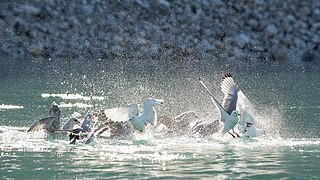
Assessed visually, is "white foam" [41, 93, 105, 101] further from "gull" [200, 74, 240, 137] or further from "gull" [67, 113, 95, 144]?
"gull" [67, 113, 95, 144]

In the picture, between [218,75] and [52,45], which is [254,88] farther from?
[52,45]

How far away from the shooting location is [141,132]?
23.7 metres

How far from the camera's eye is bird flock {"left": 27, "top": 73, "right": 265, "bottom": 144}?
23438 millimetres

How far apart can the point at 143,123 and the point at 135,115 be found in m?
0.25

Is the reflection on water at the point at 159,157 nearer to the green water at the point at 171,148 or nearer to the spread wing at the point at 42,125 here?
the green water at the point at 171,148

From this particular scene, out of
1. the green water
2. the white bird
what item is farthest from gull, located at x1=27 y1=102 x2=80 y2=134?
the white bird

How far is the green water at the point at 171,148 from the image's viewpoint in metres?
19.5

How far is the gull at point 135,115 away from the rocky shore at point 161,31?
2687 cm

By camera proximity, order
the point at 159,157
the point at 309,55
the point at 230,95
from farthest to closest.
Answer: the point at 309,55 < the point at 230,95 < the point at 159,157

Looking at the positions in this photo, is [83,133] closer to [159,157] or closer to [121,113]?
[121,113]

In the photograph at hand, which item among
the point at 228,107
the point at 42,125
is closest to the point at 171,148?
the point at 228,107

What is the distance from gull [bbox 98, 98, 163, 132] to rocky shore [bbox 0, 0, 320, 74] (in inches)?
1058

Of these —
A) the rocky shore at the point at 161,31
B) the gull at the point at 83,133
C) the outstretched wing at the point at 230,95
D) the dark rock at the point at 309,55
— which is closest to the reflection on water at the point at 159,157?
the gull at the point at 83,133

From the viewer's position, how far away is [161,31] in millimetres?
54594
